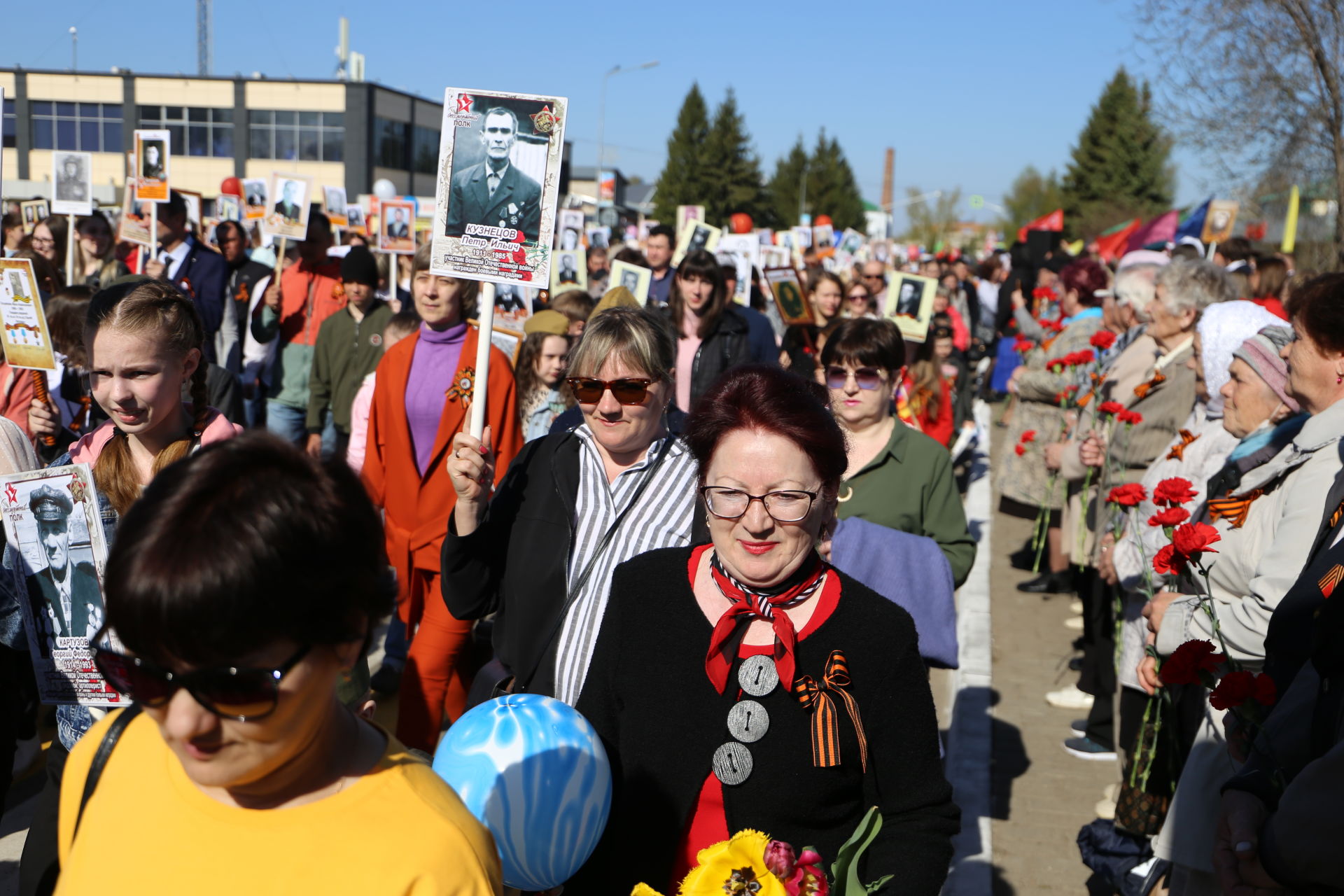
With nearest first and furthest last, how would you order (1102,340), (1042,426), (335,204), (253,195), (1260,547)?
1. (1260,547)
2. (1102,340)
3. (1042,426)
4. (253,195)
5. (335,204)

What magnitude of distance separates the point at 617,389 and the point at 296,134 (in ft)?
189

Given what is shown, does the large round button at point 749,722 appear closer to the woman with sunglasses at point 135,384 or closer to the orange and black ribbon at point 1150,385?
the woman with sunglasses at point 135,384

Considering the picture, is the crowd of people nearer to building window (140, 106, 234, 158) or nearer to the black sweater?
the black sweater

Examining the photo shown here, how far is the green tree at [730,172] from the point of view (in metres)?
69.7

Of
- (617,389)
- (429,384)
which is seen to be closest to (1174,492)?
(617,389)

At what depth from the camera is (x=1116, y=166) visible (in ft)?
193

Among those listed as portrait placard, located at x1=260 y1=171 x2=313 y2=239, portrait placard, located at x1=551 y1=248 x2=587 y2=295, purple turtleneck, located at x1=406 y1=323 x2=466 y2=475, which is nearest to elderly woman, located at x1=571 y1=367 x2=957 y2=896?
purple turtleneck, located at x1=406 y1=323 x2=466 y2=475

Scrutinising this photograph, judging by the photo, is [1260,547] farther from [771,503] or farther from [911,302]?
[911,302]

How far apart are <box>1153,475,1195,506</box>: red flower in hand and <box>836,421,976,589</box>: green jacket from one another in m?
0.63

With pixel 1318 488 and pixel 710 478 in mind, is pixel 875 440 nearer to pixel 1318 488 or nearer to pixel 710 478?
pixel 1318 488

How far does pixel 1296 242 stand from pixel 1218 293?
45.2ft

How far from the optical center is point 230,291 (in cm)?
940

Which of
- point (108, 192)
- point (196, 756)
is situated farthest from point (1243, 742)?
point (108, 192)

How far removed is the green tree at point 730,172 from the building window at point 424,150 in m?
16.4
